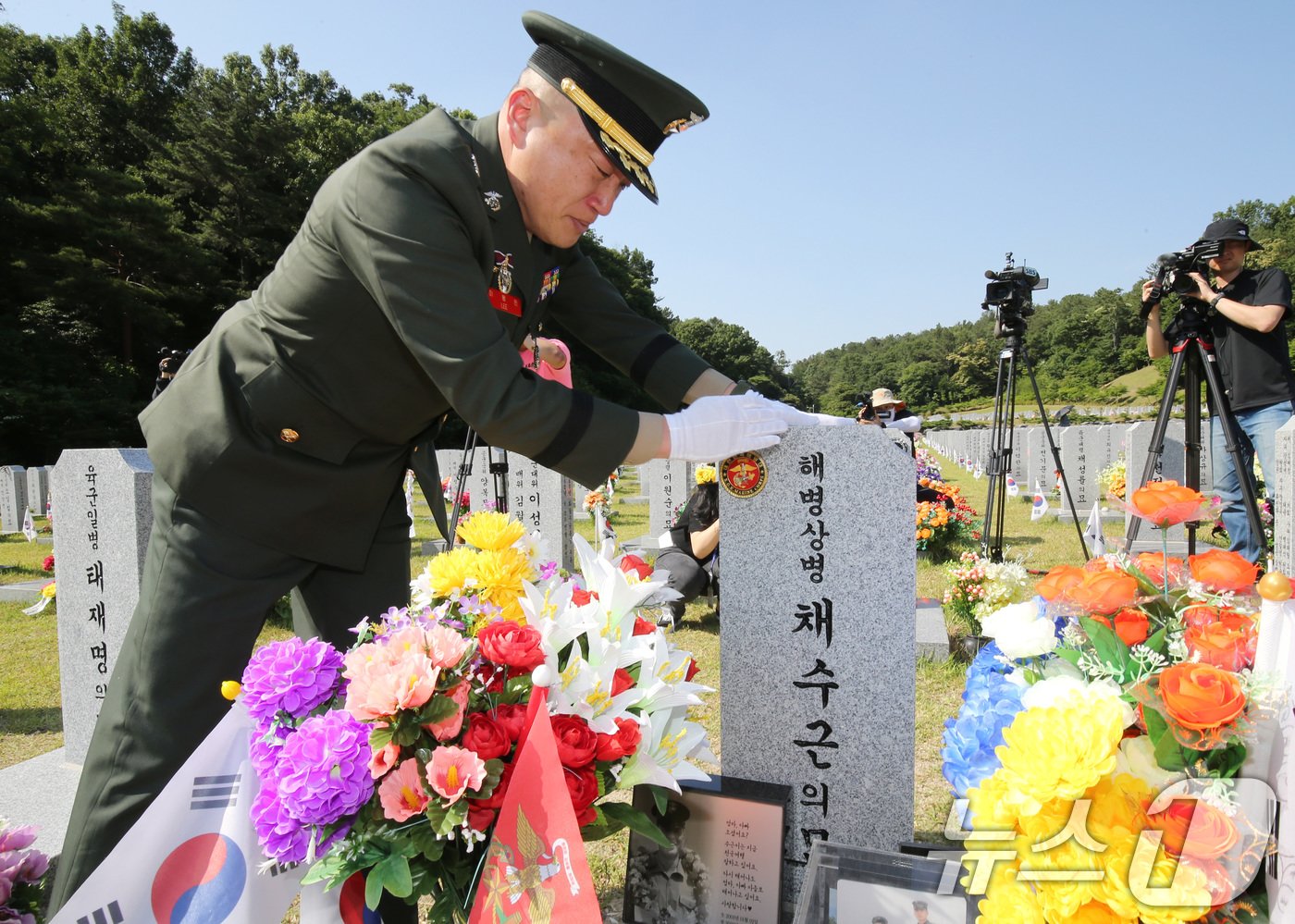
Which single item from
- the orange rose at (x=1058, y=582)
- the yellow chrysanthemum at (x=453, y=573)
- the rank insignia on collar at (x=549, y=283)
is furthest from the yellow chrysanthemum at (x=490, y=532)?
the orange rose at (x=1058, y=582)

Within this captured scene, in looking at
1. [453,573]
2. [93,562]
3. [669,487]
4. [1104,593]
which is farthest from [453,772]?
[669,487]

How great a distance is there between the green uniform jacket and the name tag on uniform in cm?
2

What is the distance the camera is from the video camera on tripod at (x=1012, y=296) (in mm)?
5199

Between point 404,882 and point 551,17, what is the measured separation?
5.63 ft

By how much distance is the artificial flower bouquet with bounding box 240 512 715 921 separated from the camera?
1267 mm

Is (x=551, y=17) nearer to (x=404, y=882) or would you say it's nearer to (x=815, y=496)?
(x=815, y=496)

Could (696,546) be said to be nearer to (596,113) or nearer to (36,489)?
(596,113)

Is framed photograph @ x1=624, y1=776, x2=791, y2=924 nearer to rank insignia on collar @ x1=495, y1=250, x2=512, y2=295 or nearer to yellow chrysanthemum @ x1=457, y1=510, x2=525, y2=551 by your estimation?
yellow chrysanthemum @ x1=457, y1=510, x2=525, y2=551

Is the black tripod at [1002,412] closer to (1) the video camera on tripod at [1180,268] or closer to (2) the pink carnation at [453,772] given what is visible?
(1) the video camera on tripod at [1180,268]

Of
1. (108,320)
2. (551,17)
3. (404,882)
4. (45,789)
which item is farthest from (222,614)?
(108,320)

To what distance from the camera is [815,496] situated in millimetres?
2033

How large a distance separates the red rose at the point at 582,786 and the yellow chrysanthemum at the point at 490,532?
0.63 m

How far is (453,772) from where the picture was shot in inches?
49.7

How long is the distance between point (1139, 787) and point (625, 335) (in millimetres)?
1642
